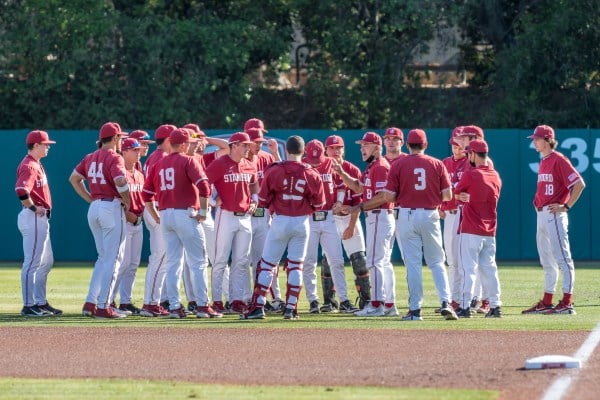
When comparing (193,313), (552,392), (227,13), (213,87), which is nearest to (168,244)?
(193,313)

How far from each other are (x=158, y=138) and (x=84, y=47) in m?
14.2

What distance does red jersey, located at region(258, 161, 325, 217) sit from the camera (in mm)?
13656

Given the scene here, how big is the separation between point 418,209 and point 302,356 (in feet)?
10.1

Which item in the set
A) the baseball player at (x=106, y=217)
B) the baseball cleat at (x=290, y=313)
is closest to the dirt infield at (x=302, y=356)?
the baseball cleat at (x=290, y=313)

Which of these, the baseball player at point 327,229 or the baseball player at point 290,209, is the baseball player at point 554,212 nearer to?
the baseball player at point 327,229

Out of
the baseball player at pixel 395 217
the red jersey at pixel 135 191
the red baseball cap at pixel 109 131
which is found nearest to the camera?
the red baseball cap at pixel 109 131

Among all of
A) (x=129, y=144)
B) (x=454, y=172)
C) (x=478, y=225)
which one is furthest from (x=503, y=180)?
(x=129, y=144)

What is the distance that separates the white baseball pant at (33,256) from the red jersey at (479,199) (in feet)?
16.4

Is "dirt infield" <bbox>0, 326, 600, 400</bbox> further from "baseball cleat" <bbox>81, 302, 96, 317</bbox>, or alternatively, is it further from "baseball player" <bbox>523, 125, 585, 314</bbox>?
"baseball player" <bbox>523, 125, 585, 314</bbox>

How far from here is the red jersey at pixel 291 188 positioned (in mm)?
13656

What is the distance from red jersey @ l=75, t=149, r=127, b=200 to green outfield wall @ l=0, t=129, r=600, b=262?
9865mm

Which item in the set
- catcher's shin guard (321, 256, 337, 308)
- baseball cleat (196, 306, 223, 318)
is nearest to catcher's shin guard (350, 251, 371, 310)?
catcher's shin guard (321, 256, 337, 308)

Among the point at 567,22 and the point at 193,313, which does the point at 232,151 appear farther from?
the point at 567,22

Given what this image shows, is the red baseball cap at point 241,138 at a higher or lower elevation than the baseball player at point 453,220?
higher
